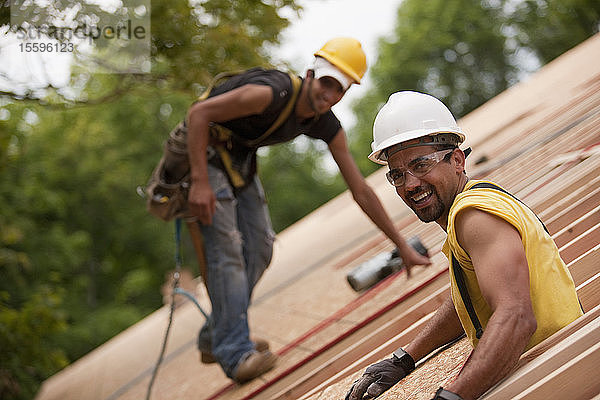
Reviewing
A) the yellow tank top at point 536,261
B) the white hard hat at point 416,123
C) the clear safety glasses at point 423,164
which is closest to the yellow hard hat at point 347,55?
the white hard hat at point 416,123

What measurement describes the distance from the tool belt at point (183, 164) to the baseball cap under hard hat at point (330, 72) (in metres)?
0.13

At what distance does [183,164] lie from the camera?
140 inches

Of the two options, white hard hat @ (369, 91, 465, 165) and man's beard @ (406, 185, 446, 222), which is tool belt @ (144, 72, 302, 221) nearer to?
white hard hat @ (369, 91, 465, 165)

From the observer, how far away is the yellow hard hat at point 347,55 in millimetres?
3332

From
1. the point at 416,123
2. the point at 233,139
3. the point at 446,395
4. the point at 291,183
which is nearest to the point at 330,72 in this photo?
the point at 233,139

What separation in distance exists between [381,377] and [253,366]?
51.2 inches

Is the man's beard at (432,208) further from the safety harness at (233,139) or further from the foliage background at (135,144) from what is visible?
the foliage background at (135,144)

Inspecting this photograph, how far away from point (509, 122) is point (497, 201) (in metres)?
7.43

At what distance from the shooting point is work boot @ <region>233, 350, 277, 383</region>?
11.0 ft

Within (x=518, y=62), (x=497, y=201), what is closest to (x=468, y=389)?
(x=497, y=201)

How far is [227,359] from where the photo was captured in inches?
132

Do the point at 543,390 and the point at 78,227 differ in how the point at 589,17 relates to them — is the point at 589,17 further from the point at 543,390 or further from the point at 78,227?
the point at 543,390

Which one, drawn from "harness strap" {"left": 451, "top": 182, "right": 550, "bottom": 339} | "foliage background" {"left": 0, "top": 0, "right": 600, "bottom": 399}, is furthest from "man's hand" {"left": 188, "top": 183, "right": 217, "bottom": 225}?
"foliage background" {"left": 0, "top": 0, "right": 600, "bottom": 399}

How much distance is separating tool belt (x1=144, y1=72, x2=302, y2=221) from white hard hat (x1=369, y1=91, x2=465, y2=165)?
1.48 m
